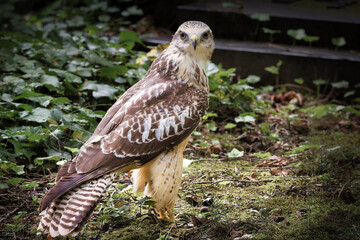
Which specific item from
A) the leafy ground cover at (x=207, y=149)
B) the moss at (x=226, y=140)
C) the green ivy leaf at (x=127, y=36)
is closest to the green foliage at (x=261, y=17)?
the leafy ground cover at (x=207, y=149)

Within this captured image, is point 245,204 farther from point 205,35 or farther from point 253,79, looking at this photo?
point 253,79

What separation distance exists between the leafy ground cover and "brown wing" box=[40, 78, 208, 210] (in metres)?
0.45

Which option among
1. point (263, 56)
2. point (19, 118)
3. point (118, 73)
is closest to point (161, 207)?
point (19, 118)

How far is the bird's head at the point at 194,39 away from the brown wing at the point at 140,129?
0.28 meters

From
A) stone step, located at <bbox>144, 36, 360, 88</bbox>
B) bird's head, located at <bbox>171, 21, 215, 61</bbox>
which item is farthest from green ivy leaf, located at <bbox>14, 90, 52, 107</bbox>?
stone step, located at <bbox>144, 36, 360, 88</bbox>

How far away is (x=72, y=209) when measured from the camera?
3037 millimetres

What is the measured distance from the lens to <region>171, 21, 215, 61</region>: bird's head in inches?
136

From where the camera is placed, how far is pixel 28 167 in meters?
4.18

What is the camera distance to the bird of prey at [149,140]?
3.11 metres

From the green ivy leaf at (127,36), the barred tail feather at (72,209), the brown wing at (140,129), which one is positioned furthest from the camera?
the green ivy leaf at (127,36)

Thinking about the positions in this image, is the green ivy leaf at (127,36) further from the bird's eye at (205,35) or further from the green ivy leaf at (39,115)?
the bird's eye at (205,35)

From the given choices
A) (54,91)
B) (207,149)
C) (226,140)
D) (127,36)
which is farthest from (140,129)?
(127,36)

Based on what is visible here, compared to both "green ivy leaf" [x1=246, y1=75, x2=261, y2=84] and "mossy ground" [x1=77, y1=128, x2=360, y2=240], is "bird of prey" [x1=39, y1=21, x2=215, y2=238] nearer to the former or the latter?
"mossy ground" [x1=77, y1=128, x2=360, y2=240]

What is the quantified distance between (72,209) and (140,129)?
0.76m
